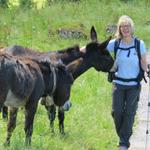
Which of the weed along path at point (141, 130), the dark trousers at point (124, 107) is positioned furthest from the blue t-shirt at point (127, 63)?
the weed along path at point (141, 130)

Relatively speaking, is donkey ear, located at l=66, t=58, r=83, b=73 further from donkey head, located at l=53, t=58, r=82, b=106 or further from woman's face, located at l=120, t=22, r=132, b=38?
woman's face, located at l=120, t=22, r=132, b=38

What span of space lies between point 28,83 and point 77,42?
12261 mm

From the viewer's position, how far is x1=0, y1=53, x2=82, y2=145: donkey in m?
7.18

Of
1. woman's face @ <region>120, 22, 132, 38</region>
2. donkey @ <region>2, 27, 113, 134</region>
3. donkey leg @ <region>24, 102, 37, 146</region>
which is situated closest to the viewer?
donkey leg @ <region>24, 102, 37, 146</region>

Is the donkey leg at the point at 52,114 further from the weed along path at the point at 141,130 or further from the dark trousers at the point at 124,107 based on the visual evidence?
the weed along path at the point at 141,130

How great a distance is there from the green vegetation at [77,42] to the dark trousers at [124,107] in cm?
57

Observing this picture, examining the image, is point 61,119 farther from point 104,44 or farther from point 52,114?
point 104,44

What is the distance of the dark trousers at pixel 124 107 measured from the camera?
8.51m

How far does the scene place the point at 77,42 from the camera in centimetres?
1981

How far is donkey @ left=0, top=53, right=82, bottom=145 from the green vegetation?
16.2 inches

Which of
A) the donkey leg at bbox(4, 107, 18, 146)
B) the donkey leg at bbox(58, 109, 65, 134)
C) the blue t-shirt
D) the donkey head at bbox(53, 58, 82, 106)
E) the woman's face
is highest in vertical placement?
the woman's face

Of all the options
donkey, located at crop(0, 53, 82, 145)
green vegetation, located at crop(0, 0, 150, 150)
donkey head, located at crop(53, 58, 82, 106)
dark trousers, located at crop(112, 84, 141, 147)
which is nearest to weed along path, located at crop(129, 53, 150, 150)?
green vegetation, located at crop(0, 0, 150, 150)

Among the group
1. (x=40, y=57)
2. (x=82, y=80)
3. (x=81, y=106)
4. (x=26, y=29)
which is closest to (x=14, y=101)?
(x=40, y=57)

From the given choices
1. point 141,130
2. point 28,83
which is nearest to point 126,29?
point 28,83
